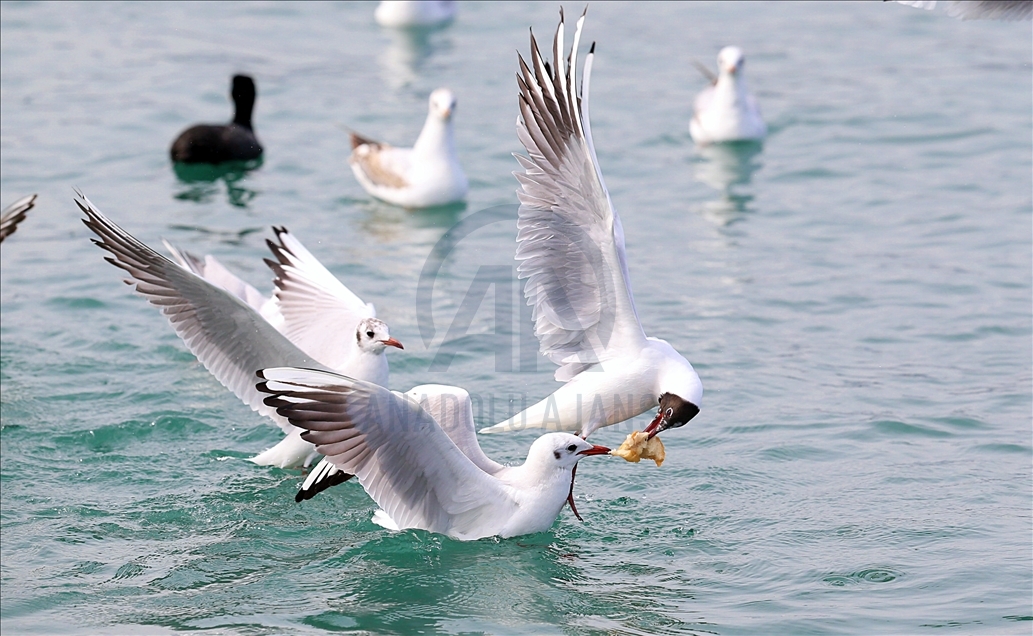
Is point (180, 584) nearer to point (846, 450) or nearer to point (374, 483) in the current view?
point (374, 483)

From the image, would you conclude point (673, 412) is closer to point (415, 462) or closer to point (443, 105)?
point (415, 462)

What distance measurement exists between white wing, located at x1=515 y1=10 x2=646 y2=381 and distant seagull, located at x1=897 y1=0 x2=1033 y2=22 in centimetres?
337

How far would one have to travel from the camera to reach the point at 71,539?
708 cm

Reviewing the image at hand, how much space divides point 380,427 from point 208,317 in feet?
5.20

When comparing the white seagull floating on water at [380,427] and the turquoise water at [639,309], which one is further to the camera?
the turquoise water at [639,309]

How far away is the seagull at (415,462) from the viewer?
6.18 meters

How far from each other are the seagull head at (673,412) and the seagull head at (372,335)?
1573 mm

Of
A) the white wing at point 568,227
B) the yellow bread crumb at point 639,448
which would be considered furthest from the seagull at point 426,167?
the yellow bread crumb at point 639,448

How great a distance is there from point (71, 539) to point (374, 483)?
1.73 m

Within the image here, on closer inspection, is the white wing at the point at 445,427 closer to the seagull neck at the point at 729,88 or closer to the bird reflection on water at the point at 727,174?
the bird reflection on water at the point at 727,174

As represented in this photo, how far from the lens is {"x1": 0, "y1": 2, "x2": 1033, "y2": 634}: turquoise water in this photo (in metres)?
6.70

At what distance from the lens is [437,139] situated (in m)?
12.5

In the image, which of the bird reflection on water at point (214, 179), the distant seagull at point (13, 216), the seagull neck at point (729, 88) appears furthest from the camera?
the seagull neck at point (729, 88)

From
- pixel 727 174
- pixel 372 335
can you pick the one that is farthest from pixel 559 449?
pixel 727 174
